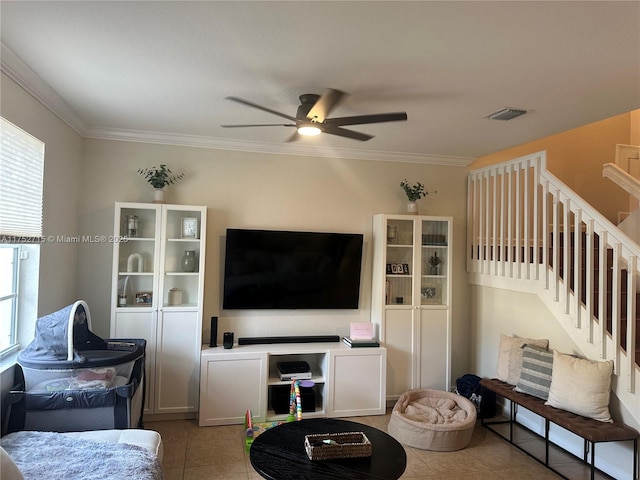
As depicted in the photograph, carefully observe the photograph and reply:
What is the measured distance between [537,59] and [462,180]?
2696 mm

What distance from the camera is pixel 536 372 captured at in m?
3.51

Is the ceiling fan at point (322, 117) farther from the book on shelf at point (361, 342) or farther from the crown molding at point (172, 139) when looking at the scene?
the book on shelf at point (361, 342)

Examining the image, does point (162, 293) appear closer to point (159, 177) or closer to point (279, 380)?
point (159, 177)

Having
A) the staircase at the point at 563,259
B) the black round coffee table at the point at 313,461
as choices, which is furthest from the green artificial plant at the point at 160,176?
the staircase at the point at 563,259

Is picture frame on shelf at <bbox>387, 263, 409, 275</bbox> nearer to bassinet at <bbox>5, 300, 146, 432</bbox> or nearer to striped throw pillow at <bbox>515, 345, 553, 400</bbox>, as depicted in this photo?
striped throw pillow at <bbox>515, 345, 553, 400</bbox>

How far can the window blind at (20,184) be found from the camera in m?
2.48

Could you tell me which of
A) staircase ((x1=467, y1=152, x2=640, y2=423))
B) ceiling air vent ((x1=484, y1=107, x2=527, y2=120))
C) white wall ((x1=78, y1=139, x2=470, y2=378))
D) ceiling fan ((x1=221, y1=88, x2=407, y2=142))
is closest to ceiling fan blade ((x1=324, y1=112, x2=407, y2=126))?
ceiling fan ((x1=221, y1=88, x2=407, y2=142))

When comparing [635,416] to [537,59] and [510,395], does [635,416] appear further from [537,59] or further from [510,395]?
[537,59]

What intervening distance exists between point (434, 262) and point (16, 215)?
378cm

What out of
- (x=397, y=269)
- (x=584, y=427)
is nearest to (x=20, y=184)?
(x=397, y=269)

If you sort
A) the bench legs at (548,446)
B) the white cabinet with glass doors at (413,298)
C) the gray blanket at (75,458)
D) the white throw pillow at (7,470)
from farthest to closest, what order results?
the white cabinet with glass doors at (413,298) → the bench legs at (548,446) → the gray blanket at (75,458) → the white throw pillow at (7,470)

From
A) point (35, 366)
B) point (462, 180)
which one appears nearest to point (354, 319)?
point (462, 180)

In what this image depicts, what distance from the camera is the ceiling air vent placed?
3.14m

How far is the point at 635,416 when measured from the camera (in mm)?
2904
